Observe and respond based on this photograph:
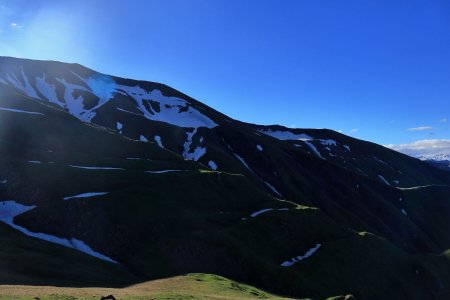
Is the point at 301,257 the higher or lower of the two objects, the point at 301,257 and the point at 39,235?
the lower

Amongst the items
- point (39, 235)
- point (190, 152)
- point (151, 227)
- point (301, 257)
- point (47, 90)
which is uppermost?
point (47, 90)

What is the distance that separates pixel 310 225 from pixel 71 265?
49056 millimetres

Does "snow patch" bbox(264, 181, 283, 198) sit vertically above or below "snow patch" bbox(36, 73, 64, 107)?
below

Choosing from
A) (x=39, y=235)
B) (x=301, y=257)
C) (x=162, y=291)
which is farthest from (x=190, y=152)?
(x=162, y=291)

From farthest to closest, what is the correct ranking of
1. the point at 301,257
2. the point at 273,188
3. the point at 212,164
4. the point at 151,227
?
1. the point at 273,188
2. the point at 212,164
3. the point at 301,257
4. the point at 151,227

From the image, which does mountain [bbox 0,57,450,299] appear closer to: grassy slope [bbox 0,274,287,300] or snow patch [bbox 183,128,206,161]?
grassy slope [bbox 0,274,287,300]

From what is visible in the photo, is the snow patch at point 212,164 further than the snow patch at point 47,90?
No

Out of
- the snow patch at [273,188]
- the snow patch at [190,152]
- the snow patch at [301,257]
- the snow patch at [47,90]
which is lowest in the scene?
the snow patch at [301,257]

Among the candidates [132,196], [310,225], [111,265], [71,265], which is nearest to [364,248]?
[310,225]

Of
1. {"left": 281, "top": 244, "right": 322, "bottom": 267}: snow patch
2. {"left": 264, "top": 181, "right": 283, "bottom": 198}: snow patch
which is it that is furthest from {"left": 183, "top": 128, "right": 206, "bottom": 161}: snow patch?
{"left": 281, "top": 244, "right": 322, "bottom": 267}: snow patch

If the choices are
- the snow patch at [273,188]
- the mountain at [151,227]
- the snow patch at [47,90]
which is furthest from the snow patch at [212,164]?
the snow patch at [47,90]

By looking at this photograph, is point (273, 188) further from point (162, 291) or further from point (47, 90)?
point (162, 291)

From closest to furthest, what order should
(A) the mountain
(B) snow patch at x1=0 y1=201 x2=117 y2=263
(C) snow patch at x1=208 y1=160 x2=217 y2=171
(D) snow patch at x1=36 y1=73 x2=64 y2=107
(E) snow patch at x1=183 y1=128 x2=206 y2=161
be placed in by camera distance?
(A) the mountain → (B) snow patch at x1=0 y1=201 x2=117 y2=263 → (C) snow patch at x1=208 y1=160 x2=217 y2=171 → (E) snow patch at x1=183 y1=128 x2=206 y2=161 → (D) snow patch at x1=36 y1=73 x2=64 y2=107

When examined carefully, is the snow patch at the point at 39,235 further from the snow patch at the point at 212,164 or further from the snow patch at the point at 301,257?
the snow patch at the point at 212,164
